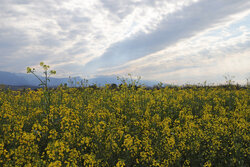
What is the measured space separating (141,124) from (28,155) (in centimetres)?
358

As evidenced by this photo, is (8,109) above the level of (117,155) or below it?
above

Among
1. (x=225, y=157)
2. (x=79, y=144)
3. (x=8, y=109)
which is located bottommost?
(x=225, y=157)

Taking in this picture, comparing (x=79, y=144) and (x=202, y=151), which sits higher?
(x=79, y=144)

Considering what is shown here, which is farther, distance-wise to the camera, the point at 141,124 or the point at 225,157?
the point at 141,124

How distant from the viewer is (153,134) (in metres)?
5.84

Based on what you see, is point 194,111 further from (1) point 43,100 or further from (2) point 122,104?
(1) point 43,100

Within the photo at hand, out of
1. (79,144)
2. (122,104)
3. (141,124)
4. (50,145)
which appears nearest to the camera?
(50,145)

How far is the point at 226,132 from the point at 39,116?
636 centimetres

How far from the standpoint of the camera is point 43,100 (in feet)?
26.8

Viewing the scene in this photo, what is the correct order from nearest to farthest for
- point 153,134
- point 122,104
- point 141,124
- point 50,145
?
1. point 50,145
2. point 153,134
3. point 141,124
4. point 122,104

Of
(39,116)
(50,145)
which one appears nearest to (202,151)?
(50,145)

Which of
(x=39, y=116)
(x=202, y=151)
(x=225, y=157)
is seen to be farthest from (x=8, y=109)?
(x=225, y=157)

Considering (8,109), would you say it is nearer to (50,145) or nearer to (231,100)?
(50,145)

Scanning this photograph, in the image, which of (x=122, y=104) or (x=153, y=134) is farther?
(x=122, y=104)
